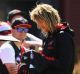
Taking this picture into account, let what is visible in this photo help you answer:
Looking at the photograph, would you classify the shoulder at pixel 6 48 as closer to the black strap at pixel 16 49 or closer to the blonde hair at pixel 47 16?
the black strap at pixel 16 49

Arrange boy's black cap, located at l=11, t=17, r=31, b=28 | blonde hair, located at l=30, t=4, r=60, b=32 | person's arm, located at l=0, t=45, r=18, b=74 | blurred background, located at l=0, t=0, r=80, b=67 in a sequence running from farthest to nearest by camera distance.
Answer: blurred background, located at l=0, t=0, r=80, b=67 < boy's black cap, located at l=11, t=17, r=31, b=28 < blonde hair, located at l=30, t=4, r=60, b=32 < person's arm, located at l=0, t=45, r=18, b=74

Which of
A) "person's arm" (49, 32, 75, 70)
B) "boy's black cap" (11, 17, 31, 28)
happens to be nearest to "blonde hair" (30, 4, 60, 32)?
A: "person's arm" (49, 32, 75, 70)

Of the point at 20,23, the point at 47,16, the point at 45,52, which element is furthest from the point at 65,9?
the point at 45,52

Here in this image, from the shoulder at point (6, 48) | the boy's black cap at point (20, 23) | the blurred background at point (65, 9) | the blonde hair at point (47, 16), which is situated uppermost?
the blonde hair at point (47, 16)

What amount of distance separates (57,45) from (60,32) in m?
0.14

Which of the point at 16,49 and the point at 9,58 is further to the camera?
the point at 16,49

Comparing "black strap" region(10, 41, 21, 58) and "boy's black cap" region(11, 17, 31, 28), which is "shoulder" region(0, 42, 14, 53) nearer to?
"black strap" region(10, 41, 21, 58)

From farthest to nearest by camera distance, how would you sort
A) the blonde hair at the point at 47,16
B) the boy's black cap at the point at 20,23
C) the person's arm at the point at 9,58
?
the boy's black cap at the point at 20,23, the blonde hair at the point at 47,16, the person's arm at the point at 9,58

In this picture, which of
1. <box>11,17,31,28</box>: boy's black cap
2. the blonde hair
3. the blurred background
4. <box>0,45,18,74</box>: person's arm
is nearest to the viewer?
<box>0,45,18,74</box>: person's arm

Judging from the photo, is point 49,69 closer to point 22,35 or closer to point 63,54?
point 63,54

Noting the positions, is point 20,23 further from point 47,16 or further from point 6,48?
point 6,48

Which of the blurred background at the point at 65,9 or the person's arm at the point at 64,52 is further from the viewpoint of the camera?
the blurred background at the point at 65,9

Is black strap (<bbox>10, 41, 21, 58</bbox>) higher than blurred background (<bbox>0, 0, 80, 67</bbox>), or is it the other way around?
black strap (<bbox>10, 41, 21, 58</bbox>)

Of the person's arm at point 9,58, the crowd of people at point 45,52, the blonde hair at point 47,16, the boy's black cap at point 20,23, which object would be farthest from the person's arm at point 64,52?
the boy's black cap at point 20,23
